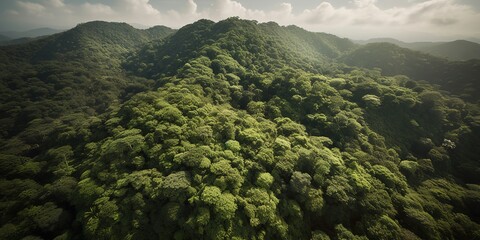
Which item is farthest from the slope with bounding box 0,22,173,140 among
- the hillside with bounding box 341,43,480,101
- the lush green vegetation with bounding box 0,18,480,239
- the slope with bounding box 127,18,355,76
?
the hillside with bounding box 341,43,480,101

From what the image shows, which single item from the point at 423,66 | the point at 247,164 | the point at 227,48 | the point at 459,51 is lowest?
the point at 247,164

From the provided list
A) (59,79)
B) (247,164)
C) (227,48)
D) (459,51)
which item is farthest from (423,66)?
(59,79)

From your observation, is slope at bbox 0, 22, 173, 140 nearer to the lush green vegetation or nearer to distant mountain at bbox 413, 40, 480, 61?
the lush green vegetation

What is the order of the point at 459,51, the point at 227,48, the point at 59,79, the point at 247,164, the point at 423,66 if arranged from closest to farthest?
1. the point at 247,164
2. the point at 227,48
3. the point at 59,79
4. the point at 423,66
5. the point at 459,51

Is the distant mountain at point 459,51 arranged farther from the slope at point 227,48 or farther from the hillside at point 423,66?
the slope at point 227,48

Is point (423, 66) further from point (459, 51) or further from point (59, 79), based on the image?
point (59, 79)

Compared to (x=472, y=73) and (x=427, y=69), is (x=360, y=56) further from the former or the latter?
(x=472, y=73)

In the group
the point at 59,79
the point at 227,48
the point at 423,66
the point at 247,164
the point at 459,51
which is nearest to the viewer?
the point at 247,164

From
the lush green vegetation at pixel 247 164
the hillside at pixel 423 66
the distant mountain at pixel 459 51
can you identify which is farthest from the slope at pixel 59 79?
the distant mountain at pixel 459 51

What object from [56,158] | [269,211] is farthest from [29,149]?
[269,211]
